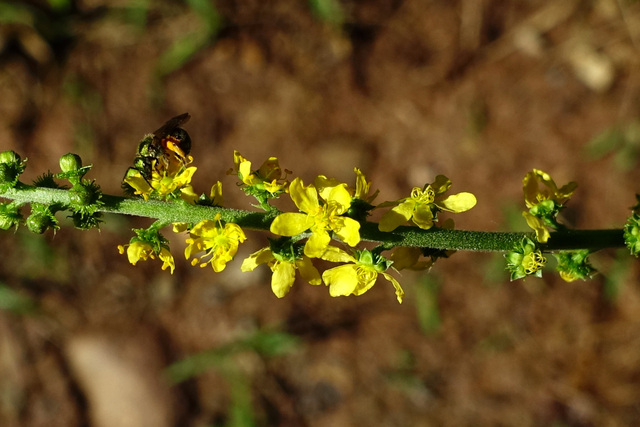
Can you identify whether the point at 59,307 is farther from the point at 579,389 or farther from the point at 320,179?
the point at 579,389

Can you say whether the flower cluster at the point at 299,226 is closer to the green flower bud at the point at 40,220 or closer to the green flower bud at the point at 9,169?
the green flower bud at the point at 40,220

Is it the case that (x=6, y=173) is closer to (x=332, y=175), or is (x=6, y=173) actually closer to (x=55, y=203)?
(x=55, y=203)

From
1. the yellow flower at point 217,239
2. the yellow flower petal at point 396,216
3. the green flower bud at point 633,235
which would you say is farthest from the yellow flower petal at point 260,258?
the green flower bud at point 633,235

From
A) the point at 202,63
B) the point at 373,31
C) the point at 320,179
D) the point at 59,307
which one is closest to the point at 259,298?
the point at 59,307

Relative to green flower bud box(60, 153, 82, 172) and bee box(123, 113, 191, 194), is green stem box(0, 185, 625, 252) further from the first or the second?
bee box(123, 113, 191, 194)

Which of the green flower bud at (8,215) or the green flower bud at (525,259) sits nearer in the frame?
the green flower bud at (8,215)
